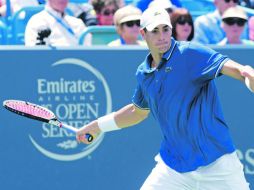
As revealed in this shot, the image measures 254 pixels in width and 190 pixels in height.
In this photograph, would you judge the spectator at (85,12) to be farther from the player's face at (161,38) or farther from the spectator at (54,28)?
the player's face at (161,38)

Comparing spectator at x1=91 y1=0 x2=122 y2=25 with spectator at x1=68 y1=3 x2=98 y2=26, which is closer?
spectator at x1=91 y1=0 x2=122 y2=25

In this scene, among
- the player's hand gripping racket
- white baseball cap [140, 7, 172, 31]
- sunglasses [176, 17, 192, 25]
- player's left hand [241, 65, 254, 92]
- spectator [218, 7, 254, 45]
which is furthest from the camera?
spectator [218, 7, 254, 45]

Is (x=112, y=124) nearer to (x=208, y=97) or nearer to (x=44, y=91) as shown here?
(x=208, y=97)

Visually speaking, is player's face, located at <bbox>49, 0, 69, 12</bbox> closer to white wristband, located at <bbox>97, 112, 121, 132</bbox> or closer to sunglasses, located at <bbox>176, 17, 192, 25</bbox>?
sunglasses, located at <bbox>176, 17, 192, 25</bbox>

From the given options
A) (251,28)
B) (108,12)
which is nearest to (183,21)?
(108,12)

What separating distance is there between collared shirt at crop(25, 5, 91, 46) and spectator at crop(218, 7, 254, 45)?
1358 millimetres

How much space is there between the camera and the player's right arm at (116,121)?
5.95m

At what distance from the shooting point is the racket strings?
6273 millimetres

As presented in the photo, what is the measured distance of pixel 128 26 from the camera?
7.89 metres

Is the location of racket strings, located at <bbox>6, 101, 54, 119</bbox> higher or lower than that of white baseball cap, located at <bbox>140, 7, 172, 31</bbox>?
lower

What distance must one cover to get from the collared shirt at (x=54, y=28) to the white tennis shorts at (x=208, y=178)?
267 centimetres

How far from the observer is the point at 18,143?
7242 millimetres

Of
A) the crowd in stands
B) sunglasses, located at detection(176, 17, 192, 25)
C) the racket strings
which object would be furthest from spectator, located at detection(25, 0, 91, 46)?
the racket strings

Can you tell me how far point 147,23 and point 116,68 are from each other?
6.19 ft
